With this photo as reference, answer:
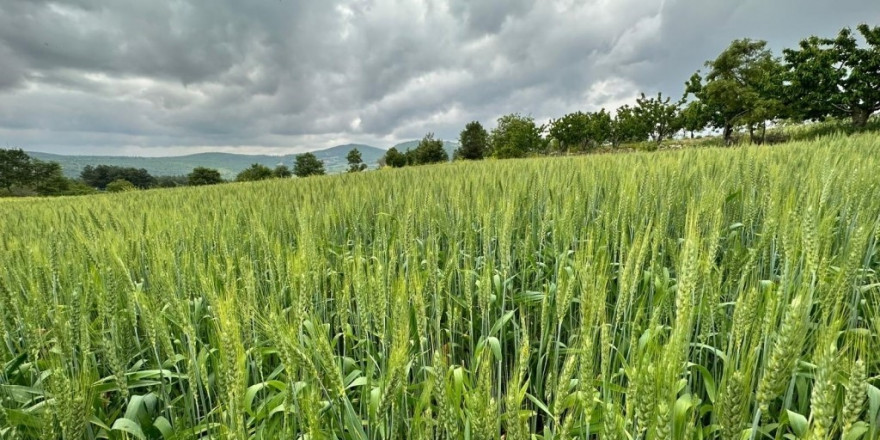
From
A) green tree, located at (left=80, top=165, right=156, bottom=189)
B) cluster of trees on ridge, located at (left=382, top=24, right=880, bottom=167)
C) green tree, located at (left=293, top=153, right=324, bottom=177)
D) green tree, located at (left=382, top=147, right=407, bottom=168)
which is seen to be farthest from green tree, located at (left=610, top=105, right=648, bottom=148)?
green tree, located at (left=80, top=165, right=156, bottom=189)

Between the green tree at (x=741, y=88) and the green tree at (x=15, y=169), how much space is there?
416 ft

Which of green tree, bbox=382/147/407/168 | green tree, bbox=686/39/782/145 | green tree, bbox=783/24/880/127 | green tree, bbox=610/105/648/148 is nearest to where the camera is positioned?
green tree, bbox=783/24/880/127

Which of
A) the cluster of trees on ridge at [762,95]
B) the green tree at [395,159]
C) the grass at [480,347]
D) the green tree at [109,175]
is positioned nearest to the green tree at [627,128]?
the cluster of trees on ridge at [762,95]

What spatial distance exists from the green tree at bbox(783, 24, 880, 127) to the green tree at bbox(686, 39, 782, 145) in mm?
1773

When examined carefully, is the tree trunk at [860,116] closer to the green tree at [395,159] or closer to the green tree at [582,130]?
the green tree at [582,130]

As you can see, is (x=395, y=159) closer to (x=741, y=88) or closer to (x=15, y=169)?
(x=741, y=88)

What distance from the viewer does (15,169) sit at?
82.9 metres

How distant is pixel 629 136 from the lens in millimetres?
52562

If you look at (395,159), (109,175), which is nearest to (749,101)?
(395,159)

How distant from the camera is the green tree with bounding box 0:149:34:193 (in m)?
81.6

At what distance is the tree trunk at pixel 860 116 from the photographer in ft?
72.2

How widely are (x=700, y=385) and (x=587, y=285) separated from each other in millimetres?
948

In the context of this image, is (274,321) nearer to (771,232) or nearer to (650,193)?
(771,232)

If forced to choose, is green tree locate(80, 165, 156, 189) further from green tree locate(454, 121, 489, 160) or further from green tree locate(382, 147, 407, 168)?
green tree locate(454, 121, 489, 160)
